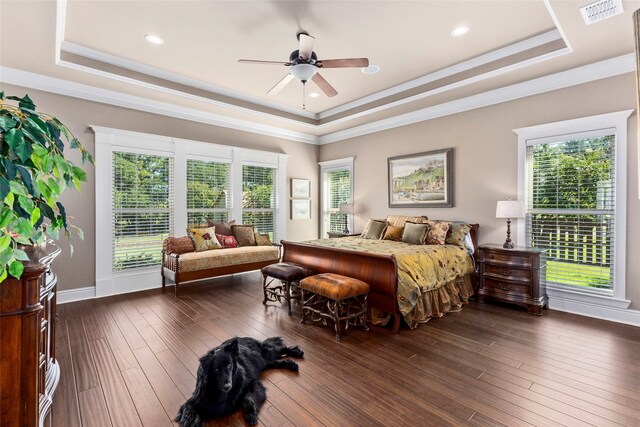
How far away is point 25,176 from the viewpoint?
3.65ft

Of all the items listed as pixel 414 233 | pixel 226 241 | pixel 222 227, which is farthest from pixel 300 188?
pixel 414 233

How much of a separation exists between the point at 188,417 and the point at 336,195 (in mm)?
5504

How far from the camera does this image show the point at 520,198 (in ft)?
13.7

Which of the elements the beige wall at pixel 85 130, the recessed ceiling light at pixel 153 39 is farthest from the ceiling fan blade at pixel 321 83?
the beige wall at pixel 85 130

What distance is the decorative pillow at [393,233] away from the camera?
16.0 ft

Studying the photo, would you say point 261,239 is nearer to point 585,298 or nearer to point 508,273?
point 508,273

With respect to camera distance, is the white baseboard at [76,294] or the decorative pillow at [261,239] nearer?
the white baseboard at [76,294]

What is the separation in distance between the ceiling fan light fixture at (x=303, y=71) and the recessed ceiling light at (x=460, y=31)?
1.59 meters

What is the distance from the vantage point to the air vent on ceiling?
2.51 metres

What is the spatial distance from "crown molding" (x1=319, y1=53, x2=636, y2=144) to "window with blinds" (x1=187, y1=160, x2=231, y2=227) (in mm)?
2893

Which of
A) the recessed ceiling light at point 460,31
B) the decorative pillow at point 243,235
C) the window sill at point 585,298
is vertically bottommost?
the window sill at point 585,298

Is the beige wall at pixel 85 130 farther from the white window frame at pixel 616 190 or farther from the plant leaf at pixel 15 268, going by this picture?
the white window frame at pixel 616 190

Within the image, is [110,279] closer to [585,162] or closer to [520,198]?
[520,198]

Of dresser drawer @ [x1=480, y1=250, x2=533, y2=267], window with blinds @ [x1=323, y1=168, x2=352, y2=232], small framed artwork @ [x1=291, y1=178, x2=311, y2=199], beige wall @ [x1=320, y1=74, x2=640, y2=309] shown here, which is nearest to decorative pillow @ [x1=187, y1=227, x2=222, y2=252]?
small framed artwork @ [x1=291, y1=178, x2=311, y2=199]
